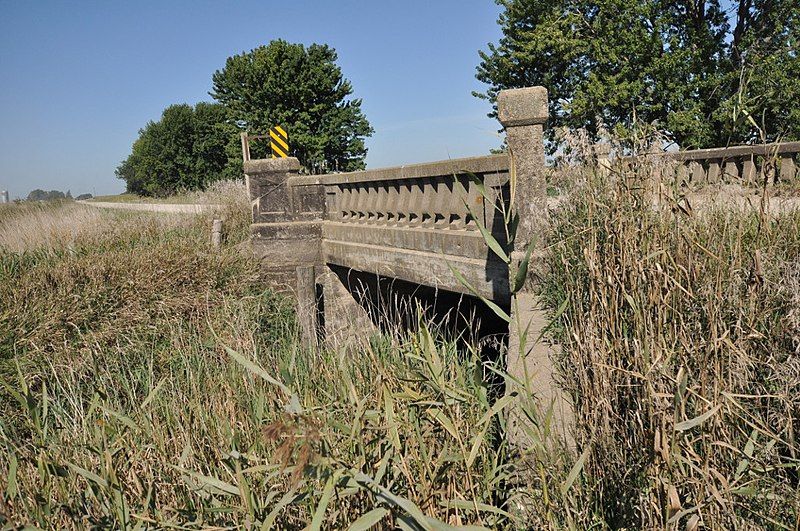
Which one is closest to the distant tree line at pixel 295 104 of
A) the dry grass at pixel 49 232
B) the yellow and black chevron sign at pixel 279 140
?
the yellow and black chevron sign at pixel 279 140

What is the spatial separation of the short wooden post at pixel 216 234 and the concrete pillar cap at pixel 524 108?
5.98 meters

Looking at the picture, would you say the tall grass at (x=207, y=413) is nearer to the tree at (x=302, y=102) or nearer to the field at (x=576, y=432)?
the field at (x=576, y=432)

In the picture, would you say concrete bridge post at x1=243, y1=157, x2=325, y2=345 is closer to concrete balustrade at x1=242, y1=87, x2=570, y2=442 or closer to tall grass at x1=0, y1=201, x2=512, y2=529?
concrete balustrade at x1=242, y1=87, x2=570, y2=442

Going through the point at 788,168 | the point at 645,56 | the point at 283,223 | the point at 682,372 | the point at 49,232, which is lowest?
the point at 682,372

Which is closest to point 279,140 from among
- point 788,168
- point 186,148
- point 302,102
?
point 788,168

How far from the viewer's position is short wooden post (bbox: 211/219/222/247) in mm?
9736

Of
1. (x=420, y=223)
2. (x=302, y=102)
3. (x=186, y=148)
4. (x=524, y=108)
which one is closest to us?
(x=524, y=108)

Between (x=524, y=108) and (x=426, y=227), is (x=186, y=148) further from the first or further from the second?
(x=524, y=108)

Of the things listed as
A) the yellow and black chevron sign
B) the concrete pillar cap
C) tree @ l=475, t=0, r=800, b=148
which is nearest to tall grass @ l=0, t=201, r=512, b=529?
the concrete pillar cap

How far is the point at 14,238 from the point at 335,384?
832cm

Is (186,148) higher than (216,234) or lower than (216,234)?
higher

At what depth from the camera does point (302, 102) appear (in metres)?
29.6

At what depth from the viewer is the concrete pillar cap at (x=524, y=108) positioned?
4.63m

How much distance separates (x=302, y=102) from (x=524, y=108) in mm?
26220
